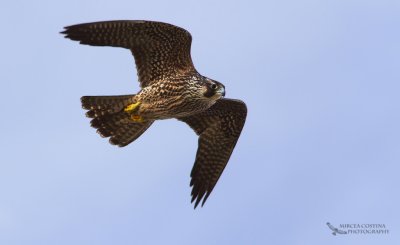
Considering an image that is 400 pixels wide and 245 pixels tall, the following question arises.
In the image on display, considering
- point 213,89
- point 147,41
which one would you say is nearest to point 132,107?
point 147,41

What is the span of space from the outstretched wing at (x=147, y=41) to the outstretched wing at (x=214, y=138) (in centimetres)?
162

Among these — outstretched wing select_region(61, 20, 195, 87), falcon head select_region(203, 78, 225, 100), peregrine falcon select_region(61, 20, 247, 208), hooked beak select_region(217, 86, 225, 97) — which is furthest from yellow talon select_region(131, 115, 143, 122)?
hooked beak select_region(217, 86, 225, 97)

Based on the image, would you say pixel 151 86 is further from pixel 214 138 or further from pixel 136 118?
pixel 214 138

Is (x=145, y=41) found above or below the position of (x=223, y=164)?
above

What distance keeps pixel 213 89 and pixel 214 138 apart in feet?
7.34

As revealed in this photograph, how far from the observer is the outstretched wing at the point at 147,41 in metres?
20.5

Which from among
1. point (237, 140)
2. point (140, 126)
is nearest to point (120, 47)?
point (140, 126)

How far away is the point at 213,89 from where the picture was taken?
826 inches

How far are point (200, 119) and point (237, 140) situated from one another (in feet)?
2.74

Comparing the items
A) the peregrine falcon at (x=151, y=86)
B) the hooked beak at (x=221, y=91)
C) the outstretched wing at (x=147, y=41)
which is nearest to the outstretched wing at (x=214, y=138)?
the peregrine falcon at (x=151, y=86)

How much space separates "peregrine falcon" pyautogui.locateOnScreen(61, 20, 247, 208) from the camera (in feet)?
68.1

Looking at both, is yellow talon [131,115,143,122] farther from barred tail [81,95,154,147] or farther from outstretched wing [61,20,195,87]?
outstretched wing [61,20,195,87]

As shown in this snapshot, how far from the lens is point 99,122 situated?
2189 centimetres

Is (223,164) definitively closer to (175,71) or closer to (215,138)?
(215,138)
